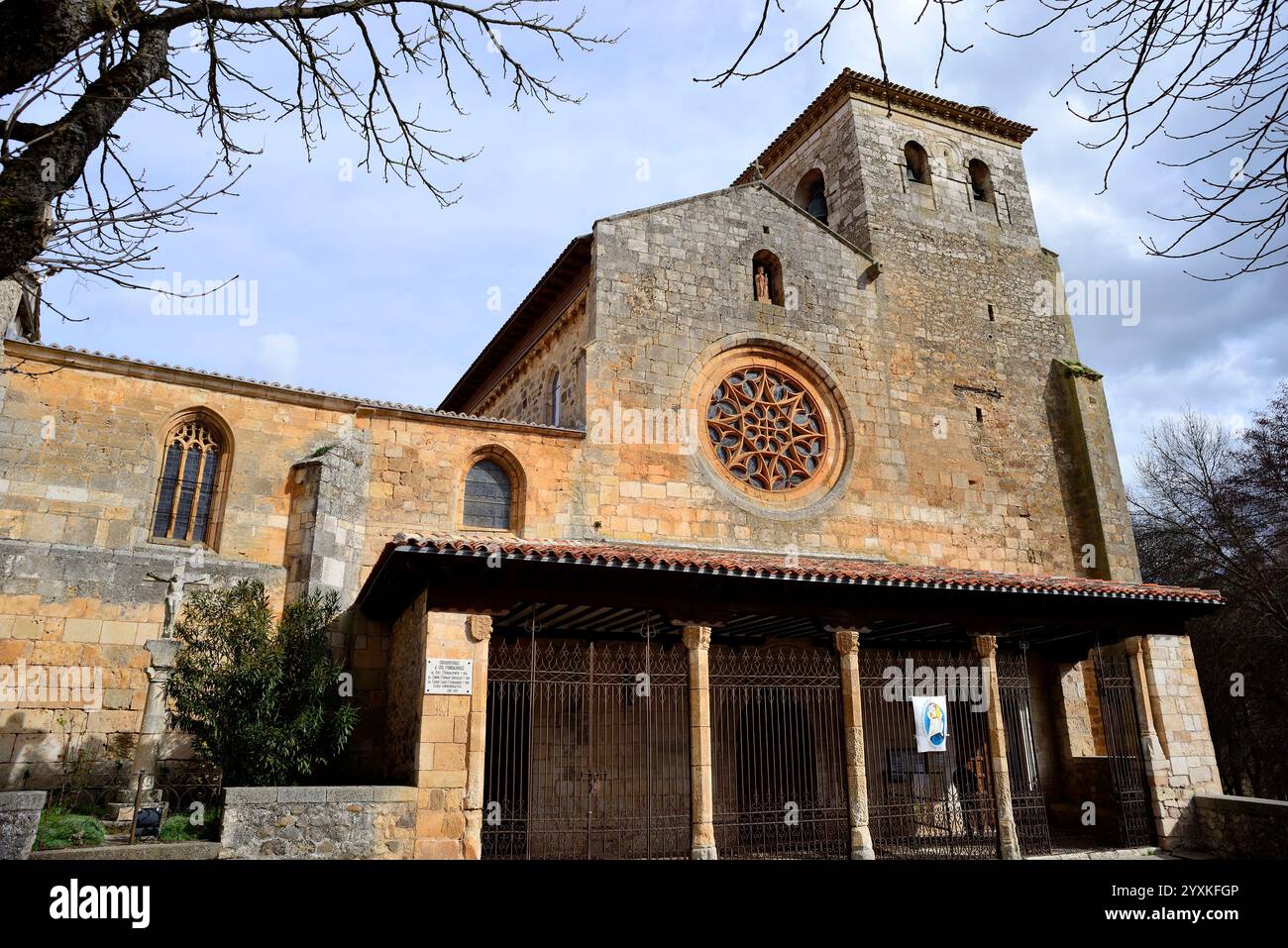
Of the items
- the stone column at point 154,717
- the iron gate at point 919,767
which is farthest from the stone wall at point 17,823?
the iron gate at point 919,767

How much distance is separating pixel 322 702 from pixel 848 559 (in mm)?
8665

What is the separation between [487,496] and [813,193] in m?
12.3

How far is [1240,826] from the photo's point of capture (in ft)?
38.0

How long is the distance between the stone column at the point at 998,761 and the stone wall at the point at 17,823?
35.5 ft

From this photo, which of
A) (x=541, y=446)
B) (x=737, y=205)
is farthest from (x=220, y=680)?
(x=737, y=205)

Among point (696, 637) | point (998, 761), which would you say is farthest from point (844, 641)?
point (998, 761)

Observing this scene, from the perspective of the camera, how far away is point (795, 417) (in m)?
15.6

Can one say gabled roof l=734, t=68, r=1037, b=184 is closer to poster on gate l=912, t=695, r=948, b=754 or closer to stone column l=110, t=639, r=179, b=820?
poster on gate l=912, t=695, r=948, b=754

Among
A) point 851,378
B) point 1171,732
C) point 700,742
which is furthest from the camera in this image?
point 851,378

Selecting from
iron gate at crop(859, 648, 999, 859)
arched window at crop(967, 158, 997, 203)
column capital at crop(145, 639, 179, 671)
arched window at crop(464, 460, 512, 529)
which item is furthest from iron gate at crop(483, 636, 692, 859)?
arched window at crop(967, 158, 997, 203)

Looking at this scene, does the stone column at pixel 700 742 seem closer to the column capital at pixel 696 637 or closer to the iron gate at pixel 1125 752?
the column capital at pixel 696 637

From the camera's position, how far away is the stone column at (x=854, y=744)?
10484 mm

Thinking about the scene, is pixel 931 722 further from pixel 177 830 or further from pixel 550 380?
pixel 177 830
